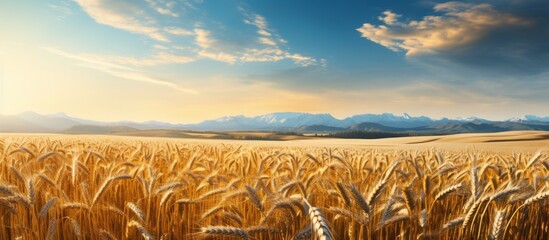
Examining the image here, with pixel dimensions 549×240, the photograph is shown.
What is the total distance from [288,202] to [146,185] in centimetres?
155

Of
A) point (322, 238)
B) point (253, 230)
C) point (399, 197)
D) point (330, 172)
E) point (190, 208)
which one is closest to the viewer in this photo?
point (322, 238)

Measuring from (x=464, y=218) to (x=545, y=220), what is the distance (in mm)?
1713

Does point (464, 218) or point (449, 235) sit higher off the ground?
point (464, 218)

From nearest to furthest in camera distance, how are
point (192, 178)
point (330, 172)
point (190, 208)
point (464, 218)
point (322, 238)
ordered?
point (322, 238), point (464, 218), point (190, 208), point (192, 178), point (330, 172)

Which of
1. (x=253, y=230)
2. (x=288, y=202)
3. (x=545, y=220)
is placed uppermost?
(x=288, y=202)

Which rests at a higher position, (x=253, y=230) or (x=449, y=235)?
(x=253, y=230)

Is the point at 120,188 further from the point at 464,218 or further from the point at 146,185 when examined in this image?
the point at 464,218

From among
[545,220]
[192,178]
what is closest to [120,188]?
[192,178]

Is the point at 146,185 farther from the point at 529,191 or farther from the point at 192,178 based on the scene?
the point at 529,191

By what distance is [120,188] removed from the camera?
4.13 meters

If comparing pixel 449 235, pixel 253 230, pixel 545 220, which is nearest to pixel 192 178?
pixel 253 230

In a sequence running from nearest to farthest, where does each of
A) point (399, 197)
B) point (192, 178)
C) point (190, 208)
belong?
point (399, 197) < point (190, 208) < point (192, 178)

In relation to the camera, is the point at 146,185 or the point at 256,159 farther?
the point at 256,159

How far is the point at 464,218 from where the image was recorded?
97.4 inches
